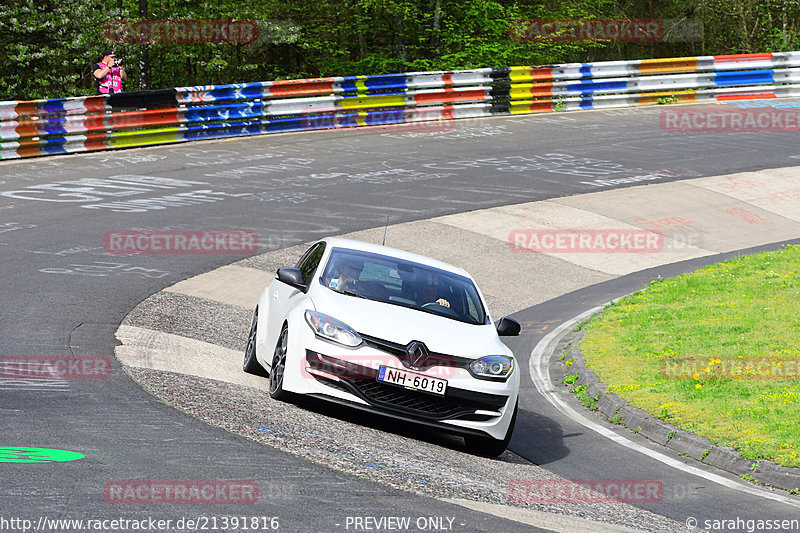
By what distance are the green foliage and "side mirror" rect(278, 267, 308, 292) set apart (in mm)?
22483

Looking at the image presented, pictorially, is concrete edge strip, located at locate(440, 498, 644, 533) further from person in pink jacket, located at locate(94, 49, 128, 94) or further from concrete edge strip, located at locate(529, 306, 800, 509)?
person in pink jacket, located at locate(94, 49, 128, 94)

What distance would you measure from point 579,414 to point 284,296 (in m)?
3.46

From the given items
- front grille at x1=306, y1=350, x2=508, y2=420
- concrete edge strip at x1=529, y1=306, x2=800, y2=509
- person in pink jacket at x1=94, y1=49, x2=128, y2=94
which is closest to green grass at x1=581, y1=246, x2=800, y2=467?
concrete edge strip at x1=529, y1=306, x2=800, y2=509

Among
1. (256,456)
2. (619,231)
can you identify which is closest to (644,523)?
(256,456)

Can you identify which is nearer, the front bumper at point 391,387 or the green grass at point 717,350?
the front bumper at point 391,387

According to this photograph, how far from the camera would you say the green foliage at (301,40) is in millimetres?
30359

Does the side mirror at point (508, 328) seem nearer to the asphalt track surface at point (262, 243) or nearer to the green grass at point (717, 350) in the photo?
the asphalt track surface at point (262, 243)

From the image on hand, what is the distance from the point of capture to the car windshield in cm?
926

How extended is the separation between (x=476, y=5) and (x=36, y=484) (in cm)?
3031

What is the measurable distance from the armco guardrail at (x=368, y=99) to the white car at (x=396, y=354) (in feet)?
47.0

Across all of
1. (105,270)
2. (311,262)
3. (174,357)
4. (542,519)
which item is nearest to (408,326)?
(311,262)

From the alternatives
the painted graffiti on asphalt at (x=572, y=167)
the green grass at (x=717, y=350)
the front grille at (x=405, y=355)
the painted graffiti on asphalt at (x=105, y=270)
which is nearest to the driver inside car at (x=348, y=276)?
the front grille at (x=405, y=355)

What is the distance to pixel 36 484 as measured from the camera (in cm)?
589

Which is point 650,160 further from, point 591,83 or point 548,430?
point 548,430
